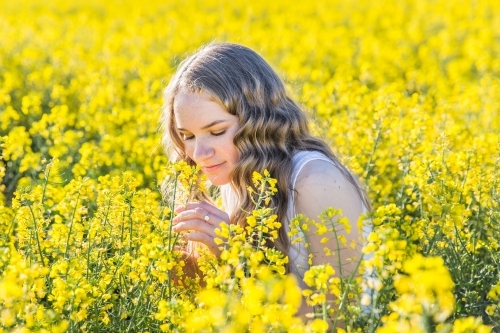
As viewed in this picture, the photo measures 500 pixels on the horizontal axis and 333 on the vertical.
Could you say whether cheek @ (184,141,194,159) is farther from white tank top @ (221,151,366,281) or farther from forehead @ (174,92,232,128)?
white tank top @ (221,151,366,281)

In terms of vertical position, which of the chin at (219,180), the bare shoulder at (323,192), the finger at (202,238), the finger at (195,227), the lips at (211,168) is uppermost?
the lips at (211,168)

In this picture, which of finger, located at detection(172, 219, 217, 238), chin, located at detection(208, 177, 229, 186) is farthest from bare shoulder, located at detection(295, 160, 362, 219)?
finger, located at detection(172, 219, 217, 238)

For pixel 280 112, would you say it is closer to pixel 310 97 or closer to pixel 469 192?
pixel 469 192

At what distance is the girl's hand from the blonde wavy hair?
0.57 ft

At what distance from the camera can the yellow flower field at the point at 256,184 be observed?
205cm

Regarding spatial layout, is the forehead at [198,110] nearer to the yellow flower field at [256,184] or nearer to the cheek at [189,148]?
the cheek at [189,148]

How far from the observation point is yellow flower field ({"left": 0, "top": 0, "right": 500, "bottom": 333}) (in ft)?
6.73

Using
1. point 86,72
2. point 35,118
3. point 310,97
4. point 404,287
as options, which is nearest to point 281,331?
point 404,287

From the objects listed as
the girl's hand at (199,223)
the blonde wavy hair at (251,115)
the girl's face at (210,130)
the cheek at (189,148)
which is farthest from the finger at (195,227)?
the cheek at (189,148)

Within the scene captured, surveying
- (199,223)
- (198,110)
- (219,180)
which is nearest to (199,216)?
(199,223)

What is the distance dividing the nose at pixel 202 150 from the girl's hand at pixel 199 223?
21 centimetres

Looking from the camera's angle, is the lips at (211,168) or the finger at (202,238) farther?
the lips at (211,168)

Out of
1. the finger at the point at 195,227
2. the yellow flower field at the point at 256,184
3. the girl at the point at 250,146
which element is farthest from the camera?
the girl at the point at 250,146

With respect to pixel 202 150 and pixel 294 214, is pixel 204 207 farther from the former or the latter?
pixel 294 214
